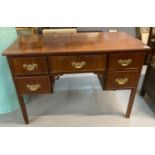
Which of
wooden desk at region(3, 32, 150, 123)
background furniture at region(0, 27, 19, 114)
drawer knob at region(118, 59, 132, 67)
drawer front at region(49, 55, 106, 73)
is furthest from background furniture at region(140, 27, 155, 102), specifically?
background furniture at region(0, 27, 19, 114)

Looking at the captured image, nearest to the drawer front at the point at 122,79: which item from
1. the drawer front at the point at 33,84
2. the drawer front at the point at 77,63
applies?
the drawer front at the point at 77,63

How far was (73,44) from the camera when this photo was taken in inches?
47.7

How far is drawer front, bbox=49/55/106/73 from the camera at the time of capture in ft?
3.69

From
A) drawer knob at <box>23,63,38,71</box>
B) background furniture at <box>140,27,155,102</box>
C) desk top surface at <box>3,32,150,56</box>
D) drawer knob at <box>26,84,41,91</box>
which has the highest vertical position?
desk top surface at <box>3,32,150,56</box>

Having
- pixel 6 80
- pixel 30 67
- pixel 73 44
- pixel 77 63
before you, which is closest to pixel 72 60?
pixel 77 63

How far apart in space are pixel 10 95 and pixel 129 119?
115 centimetres

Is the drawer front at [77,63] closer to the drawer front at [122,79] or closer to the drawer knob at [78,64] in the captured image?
the drawer knob at [78,64]

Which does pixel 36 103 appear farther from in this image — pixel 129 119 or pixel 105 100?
pixel 129 119

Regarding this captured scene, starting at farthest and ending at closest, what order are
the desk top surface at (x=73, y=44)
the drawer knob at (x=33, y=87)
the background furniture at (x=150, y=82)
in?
the background furniture at (x=150, y=82)
the drawer knob at (x=33, y=87)
the desk top surface at (x=73, y=44)

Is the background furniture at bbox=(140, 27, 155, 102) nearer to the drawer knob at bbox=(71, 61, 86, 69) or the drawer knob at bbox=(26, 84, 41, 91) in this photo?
the drawer knob at bbox=(71, 61, 86, 69)

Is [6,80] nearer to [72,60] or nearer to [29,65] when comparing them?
[29,65]

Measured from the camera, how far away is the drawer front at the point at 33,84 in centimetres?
119

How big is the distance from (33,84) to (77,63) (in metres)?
0.38

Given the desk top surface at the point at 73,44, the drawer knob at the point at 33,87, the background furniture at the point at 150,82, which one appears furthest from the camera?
the background furniture at the point at 150,82
